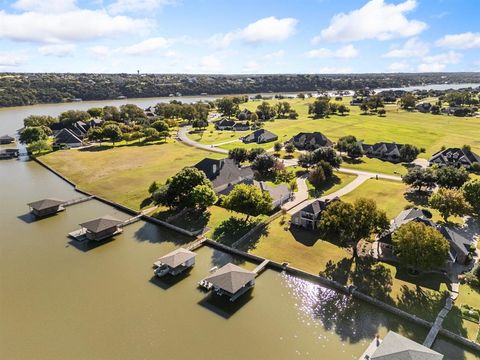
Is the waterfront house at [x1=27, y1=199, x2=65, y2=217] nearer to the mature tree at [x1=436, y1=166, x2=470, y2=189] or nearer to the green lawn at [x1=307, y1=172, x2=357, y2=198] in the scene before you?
the green lawn at [x1=307, y1=172, x2=357, y2=198]

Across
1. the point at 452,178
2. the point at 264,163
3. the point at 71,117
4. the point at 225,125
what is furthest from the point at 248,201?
the point at 71,117

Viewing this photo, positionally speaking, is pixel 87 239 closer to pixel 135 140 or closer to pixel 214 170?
pixel 214 170

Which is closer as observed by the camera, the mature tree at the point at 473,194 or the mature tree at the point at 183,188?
the mature tree at the point at 473,194

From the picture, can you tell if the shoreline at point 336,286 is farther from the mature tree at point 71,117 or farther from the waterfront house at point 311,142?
the mature tree at point 71,117

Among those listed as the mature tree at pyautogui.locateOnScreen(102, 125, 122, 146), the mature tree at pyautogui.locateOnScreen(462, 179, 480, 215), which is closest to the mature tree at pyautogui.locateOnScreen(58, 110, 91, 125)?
the mature tree at pyautogui.locateOnScreen(102, 125, 122, 146)

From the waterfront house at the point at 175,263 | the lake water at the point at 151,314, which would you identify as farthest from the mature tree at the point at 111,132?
the waterfront house at the point at 175,263

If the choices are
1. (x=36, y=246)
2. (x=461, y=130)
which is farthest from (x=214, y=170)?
(x=461, y=130)

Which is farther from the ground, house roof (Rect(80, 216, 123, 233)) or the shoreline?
house roof (Rect(80, 216, 123, 233))

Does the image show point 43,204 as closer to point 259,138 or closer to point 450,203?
point 450,203
